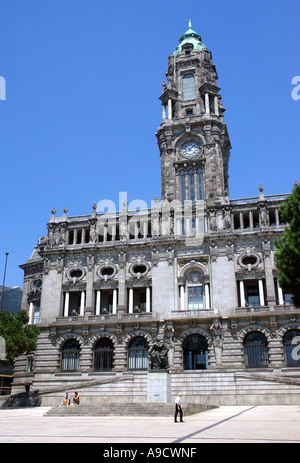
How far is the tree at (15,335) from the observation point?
139 ft

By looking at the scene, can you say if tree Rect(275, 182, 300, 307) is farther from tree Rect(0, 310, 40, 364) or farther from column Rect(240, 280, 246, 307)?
tree Rect(0, 310, 40, 364)

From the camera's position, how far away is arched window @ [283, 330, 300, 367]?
4767 centimetres

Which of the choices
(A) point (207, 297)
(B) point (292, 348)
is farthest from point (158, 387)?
(B) point (292, 348)

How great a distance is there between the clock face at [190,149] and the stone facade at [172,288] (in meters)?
0.14

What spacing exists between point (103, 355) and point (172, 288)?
435 inches

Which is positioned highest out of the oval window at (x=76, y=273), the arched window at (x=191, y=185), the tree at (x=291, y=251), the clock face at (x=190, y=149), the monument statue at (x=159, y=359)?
the clock face at (x=190, y=149)

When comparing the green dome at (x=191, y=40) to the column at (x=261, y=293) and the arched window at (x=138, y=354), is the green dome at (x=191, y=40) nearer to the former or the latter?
the column at (x=261, y=293)

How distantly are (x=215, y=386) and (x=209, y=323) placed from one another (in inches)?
383

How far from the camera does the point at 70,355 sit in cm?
5388

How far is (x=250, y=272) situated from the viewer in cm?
5228

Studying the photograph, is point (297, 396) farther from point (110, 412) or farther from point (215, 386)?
point (110, 412)

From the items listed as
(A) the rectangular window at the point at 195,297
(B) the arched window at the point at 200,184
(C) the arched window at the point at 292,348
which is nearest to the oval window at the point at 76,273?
(A) the rectangular window at the point at 195,297
